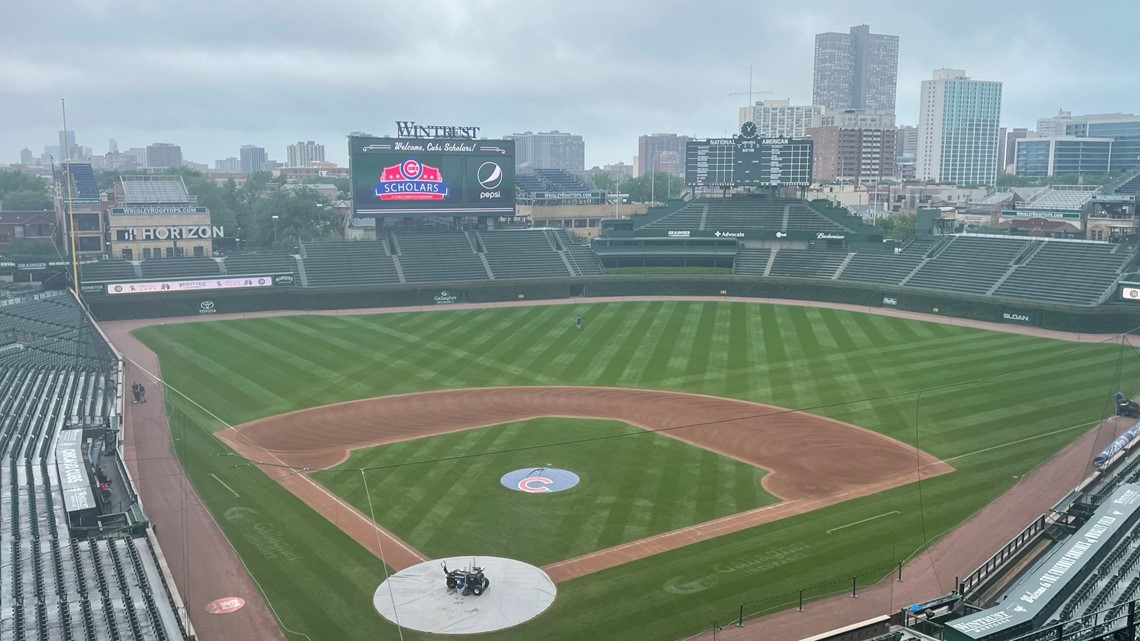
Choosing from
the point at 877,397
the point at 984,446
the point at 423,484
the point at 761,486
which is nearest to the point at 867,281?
the point at 877,397

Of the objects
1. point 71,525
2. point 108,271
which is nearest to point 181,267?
point 108,271

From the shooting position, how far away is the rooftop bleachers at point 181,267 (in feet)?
216

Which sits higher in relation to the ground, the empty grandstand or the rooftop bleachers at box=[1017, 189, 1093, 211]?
the rooftop bleachers at box=[1017, 189, 1093, 211]

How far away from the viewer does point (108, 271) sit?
6494cm

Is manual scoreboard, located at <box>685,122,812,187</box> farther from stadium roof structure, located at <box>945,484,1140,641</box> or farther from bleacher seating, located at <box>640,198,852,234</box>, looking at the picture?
stadium roof structure, located at <box>945,484,1140,641</box>

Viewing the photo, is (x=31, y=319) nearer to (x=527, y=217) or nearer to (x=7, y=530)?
(x=7, y=530)

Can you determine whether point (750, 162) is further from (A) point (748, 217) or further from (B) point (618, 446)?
(B) point (618, 446)

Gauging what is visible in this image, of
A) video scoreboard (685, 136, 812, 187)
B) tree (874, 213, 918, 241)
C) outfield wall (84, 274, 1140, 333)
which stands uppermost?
video scoreboard (685, 136, 812, 187)

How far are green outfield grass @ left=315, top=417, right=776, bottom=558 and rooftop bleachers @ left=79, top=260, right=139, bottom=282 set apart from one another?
4030 centimetres

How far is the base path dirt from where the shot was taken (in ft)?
86.1

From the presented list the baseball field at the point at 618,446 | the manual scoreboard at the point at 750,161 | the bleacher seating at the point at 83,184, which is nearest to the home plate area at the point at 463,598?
the baseball field at the point at 618,446

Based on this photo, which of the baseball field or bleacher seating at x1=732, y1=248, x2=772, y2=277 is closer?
the baseball field

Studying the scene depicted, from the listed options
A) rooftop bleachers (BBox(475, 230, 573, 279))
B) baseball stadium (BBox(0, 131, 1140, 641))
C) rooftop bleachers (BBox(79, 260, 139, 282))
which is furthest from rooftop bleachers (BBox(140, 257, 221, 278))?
rooftop bleachers (BBox(475, 230, 573, 279))

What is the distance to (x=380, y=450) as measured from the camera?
33625 millimetres
